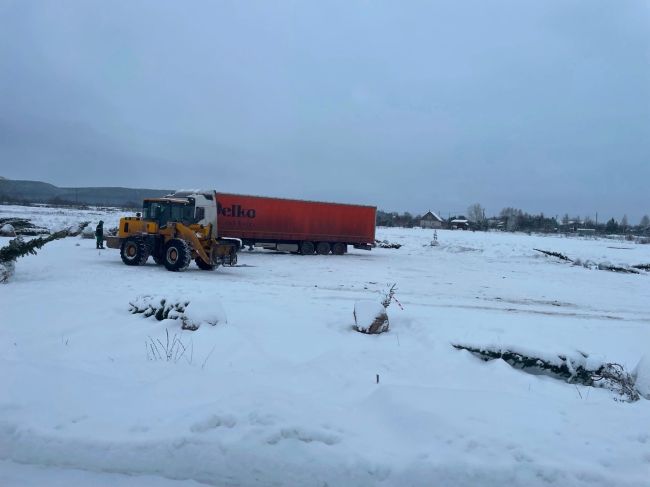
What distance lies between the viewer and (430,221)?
112000 millimetres

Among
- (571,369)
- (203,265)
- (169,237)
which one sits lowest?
(203,265)

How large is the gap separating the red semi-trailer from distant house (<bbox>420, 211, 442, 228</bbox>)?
75.9 metres

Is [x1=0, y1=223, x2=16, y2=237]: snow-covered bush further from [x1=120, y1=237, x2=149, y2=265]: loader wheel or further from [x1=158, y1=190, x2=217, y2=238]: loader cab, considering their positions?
[x1=120, y1=237, x2=149, y2=265]: loader wheel

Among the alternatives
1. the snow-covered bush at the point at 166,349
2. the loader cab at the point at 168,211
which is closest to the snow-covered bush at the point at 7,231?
the loader cab at the point at 168,211

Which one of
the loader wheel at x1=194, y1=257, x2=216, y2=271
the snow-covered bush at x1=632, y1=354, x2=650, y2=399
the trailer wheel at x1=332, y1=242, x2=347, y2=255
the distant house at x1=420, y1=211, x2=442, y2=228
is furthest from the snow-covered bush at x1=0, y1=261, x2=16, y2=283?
the distant house at x1=420, y1=211, x2=442, y2=228

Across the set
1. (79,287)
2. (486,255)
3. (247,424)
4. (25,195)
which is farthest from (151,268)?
(25,195)

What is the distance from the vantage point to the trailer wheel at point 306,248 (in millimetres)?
31797

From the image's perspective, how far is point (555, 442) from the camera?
4773 mm

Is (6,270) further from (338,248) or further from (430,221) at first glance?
(430,221)

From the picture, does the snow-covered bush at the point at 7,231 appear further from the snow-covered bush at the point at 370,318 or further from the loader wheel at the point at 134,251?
the snow-covered bush at the point at 370,318

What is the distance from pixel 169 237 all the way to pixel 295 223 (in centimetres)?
1218

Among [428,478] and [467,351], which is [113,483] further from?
[467,351]

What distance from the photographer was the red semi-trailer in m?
29.1

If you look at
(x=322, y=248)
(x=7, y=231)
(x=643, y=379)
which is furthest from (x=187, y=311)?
(x=7, y=231)
